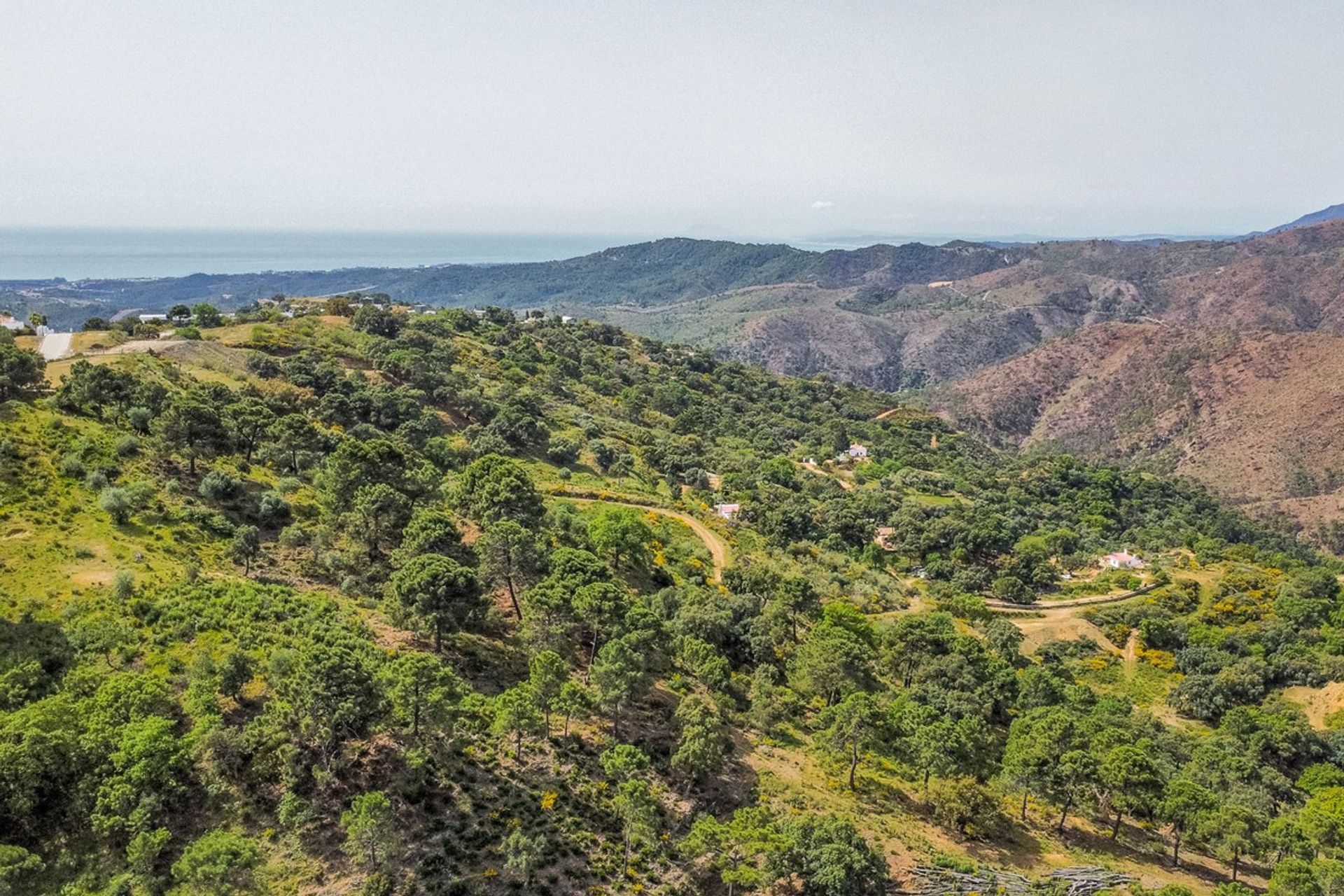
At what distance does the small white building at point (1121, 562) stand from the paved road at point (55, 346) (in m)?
107

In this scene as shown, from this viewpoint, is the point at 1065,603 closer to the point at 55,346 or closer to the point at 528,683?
the point at 528,683

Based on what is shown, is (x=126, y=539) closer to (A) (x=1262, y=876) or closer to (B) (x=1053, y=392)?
(A) (x=1262, y=876)

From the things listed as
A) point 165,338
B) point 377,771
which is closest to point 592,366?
point 165,338

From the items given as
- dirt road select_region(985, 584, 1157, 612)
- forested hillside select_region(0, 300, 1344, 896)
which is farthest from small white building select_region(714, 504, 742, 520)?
dirt road select_region(985, 584, 1157, 612)

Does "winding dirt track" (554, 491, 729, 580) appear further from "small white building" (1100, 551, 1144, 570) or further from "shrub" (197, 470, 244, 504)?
"small white building" (1100, 551, 1144, 570)

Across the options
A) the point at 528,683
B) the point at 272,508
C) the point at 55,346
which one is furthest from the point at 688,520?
the point at 55,346

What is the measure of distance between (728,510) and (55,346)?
68.1 meters

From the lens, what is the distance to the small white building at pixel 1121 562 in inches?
3039

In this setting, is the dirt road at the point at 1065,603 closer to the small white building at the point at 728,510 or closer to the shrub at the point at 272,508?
the small white building at the point at 728,510

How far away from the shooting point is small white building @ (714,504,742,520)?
7175cm

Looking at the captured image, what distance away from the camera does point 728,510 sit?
239ft

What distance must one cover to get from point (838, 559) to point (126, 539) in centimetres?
5355

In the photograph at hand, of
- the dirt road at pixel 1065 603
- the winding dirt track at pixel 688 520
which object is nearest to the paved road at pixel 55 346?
the winding dirt track at pixel 688 520

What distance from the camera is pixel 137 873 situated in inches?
774
